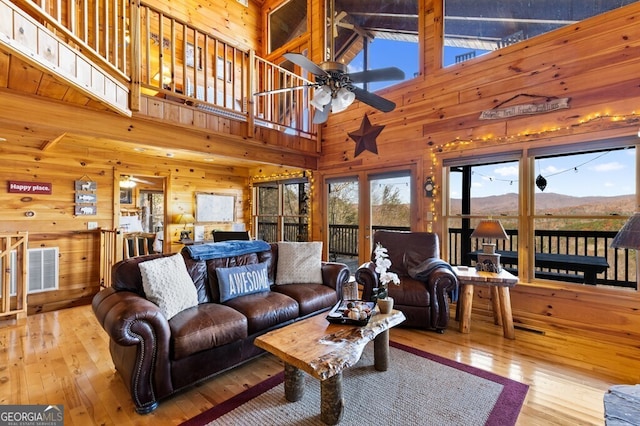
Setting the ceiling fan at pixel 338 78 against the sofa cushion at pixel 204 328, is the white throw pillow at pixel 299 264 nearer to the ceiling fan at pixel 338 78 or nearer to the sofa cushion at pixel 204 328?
the sofa cushion at pixel 204 328

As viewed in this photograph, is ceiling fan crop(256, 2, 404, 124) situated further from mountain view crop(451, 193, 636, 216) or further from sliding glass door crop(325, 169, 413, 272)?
mountain view crop(451, 193, 636, 216)

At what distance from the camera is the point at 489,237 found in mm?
3154

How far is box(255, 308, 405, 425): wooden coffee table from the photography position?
1693 mm

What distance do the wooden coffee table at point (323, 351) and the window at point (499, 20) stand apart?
3.72 m

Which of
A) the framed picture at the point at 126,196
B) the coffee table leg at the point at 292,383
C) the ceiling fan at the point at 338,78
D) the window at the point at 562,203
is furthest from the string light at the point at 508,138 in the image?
the framed picture at the point at 126,196

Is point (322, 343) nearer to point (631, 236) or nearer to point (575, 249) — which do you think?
point (631, 236)

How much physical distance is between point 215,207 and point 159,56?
325 cm

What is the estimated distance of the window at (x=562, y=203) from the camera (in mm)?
3168

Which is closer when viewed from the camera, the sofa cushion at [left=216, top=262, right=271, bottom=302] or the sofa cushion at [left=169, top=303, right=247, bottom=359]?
the sofa cushion at [left=169, top=303, right=247, bottom=359]

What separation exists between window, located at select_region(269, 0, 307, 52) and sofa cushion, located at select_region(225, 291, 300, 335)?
5.21 m

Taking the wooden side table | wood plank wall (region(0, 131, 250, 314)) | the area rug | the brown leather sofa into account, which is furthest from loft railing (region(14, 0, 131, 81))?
the wooden side table

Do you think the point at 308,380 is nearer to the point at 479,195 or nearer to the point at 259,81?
the point at 479,195

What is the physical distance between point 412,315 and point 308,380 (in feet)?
4.70

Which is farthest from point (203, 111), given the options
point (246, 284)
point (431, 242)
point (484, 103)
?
point (484, 103)
